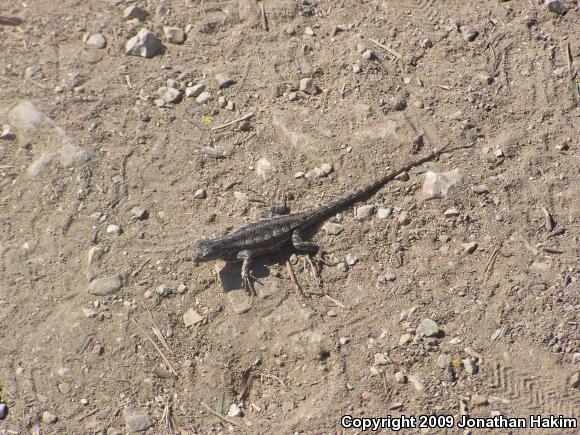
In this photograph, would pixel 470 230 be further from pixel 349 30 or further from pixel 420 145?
pixel 349 30

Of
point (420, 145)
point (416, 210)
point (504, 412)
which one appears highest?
point (420, 145)

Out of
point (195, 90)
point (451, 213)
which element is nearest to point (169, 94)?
point (195, 90)

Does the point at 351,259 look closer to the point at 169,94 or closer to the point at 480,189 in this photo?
the point at 480,189

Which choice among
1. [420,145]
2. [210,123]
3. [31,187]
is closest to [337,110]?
[420,145]

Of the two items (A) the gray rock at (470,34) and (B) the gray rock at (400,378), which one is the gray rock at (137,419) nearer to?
(B) the gray rock at (400,378)

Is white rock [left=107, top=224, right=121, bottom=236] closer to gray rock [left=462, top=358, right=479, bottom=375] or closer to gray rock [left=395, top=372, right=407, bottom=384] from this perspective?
gray rock [left=395, top=372, right=407, bottom=384]

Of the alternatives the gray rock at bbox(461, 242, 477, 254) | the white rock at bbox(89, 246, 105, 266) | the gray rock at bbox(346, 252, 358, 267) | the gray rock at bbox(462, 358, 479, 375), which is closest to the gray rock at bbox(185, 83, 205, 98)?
the white rock at bbox(89, 246, 105, 266)
